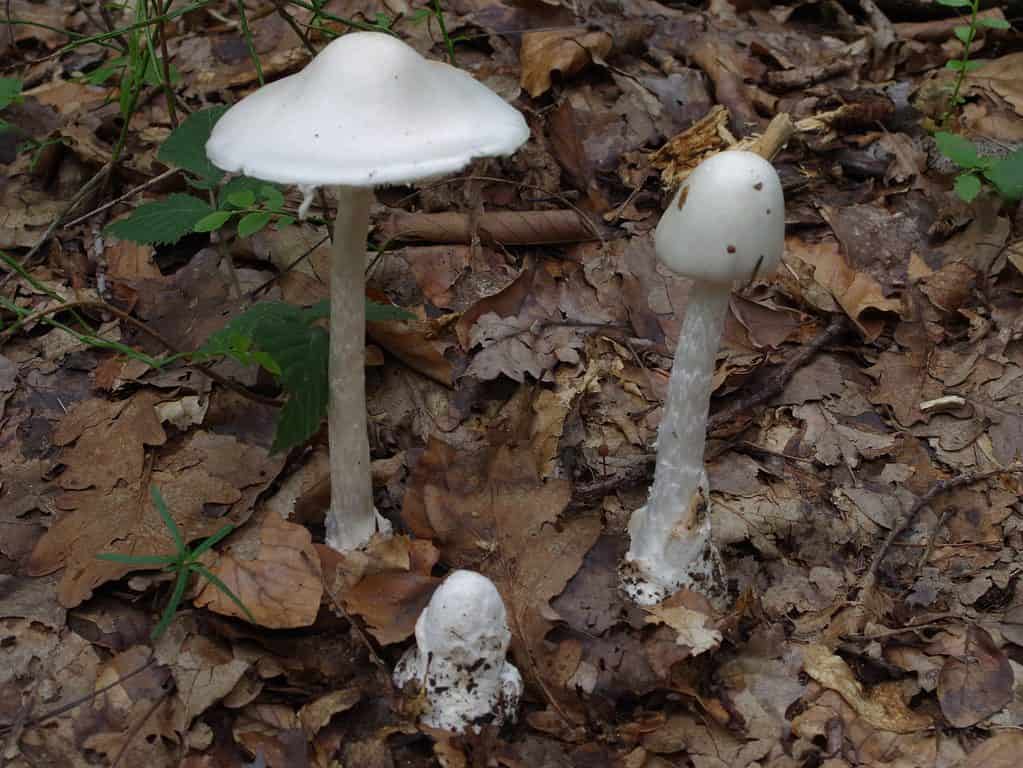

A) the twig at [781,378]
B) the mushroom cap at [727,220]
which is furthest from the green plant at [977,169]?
the mushroom cap at [727,220]

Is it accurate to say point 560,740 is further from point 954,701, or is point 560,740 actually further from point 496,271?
point 496,271

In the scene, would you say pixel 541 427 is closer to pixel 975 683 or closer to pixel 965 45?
pixel 975 683

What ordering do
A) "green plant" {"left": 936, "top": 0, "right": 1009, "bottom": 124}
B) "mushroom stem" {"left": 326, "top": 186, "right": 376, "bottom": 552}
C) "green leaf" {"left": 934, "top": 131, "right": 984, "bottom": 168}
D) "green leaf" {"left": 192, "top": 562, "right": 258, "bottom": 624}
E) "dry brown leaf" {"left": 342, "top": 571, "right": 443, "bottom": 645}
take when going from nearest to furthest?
1. "green leaf" {"left": 192, "top": 562, "right": 258, "bottom": 624}
2. "mushroom stem" {"left": 326, "top": 186, "right": 376, "bottom": 552}
3. "dry brown leaf" {"left": 342, "top": 571, "right": 443, "bottom": 645}
4. "green leaf" {"left": 934, "top": 131, "right": 984, "bottom": 168}
5. "green plant" {"left": 936, "top": 0, "right": 1009, "bottom": 124}

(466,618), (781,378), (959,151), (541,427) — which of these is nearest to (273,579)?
(466,618)

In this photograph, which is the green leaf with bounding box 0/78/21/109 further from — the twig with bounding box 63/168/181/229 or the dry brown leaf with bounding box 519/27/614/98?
the dry brown leaf with bounding box 519/27/614/98

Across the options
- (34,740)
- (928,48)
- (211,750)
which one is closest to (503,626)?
(211,750)

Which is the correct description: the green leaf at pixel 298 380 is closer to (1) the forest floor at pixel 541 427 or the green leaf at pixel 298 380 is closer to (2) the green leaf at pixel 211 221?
(1) the forest floor at pixel 541 427

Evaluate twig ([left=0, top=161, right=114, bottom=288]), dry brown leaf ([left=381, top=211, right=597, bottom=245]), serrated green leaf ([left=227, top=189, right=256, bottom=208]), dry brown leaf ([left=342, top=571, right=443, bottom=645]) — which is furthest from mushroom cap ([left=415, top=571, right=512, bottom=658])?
twig ([left=0, top=161, right=114, bottom=288])
